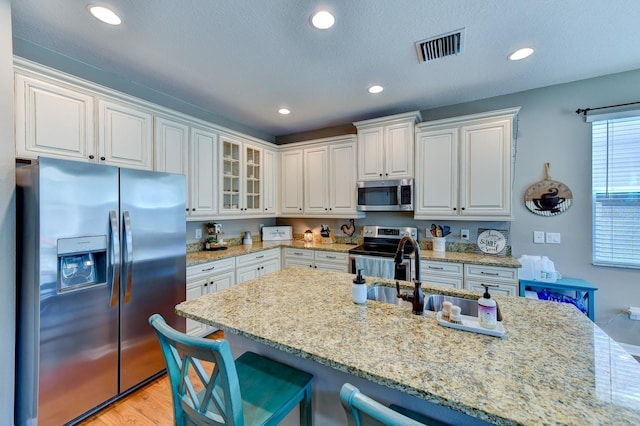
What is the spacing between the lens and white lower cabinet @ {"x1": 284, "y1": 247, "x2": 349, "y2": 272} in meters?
3.42

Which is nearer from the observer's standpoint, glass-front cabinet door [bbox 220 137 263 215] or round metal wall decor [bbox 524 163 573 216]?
round metal wall decor [bbox 524 163 573 216]

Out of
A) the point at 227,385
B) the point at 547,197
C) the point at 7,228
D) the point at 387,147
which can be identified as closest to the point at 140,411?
the point at 7,228

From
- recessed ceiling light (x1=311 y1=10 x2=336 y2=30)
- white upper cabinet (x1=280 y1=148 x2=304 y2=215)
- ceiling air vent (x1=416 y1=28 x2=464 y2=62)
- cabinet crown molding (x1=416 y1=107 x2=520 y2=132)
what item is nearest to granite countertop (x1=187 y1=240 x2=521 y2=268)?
white upper cabinet (x1=280 y1=148 x2=304 y2=215)

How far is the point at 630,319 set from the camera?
101 inches

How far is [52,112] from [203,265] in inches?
66.8

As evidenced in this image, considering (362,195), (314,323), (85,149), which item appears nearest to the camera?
Answer: (314,323)

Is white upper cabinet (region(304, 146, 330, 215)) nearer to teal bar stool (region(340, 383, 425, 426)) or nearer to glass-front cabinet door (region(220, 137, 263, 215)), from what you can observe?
glass-front cabinet door (region(220, 137, 263, 215))

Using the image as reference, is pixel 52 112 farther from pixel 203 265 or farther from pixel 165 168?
pixel 203 265

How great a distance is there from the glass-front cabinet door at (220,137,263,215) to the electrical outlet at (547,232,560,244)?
355 cm

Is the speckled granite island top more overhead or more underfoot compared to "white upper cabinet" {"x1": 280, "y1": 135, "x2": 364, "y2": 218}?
more underfoot

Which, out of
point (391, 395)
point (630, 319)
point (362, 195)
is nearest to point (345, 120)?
point (362, 195)

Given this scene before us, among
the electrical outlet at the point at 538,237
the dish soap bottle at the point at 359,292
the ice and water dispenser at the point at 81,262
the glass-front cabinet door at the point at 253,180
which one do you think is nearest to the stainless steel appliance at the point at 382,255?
the electrical outlet at the point at 538,237

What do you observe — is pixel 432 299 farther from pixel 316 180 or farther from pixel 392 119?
pixel 316 180

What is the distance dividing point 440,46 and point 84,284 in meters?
3.11
